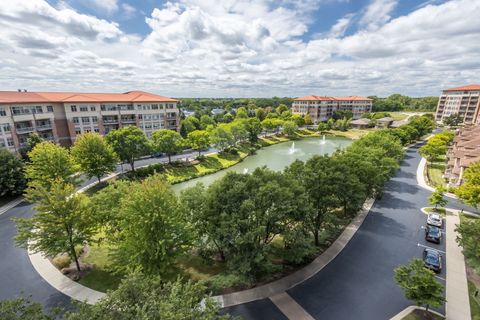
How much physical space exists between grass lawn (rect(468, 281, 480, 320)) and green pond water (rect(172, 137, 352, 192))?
1053 inches

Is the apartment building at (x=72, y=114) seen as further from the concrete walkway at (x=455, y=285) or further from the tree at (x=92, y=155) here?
the concrete walkway at (x=455, y=285)

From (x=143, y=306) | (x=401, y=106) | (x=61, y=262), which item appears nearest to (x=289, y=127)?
(x=61, y=262)

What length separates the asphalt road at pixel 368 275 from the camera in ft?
47.8

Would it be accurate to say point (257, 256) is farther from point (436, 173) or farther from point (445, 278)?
point (436, 173)

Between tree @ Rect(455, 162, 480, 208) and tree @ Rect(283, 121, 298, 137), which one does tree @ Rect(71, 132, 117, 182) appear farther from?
tree @ Rect(283, 121, 298, 137)

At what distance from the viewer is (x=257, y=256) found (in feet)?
45.9

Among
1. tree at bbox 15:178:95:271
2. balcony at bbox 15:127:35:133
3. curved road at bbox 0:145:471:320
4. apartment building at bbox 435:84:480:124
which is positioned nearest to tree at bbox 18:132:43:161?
balcony at bbox 15:127:35:133

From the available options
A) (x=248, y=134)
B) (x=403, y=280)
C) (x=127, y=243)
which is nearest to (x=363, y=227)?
(x=403, y=280)

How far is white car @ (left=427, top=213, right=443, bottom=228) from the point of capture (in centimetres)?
2385

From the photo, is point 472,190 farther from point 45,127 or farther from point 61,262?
point 45,127

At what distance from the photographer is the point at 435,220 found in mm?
24297

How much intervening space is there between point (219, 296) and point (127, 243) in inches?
277

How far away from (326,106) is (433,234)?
98.1 metres

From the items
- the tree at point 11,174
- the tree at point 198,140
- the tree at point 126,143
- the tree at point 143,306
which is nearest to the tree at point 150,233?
the tree at point 143,306
